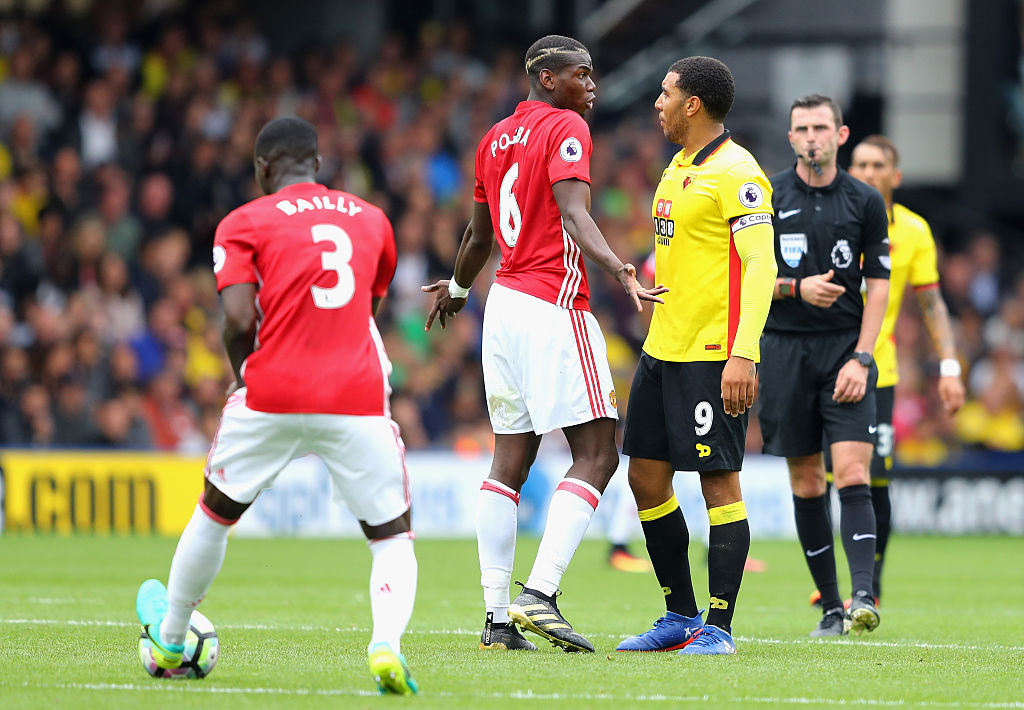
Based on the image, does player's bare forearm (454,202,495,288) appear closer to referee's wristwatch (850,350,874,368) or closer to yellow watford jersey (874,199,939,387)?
referee's wristwatch (850,350,874,368)

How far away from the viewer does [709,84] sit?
22.9ft

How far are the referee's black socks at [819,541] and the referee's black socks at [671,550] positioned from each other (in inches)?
45.9

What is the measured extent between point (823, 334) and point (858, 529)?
1.03m

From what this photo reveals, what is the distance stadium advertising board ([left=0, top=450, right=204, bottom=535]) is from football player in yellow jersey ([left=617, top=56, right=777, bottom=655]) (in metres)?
10.1

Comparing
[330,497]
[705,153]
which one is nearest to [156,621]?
[705,153]

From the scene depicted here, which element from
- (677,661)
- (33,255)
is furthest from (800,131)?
(33,255)

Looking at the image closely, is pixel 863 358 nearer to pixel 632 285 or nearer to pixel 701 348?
pixel 701 348

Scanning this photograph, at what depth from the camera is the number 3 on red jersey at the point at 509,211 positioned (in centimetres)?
698

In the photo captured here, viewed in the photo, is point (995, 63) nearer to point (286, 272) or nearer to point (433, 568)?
point (433, 568)

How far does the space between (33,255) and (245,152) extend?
3.39 meters

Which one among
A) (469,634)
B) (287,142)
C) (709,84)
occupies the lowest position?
(469,634)

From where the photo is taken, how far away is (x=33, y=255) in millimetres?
17359

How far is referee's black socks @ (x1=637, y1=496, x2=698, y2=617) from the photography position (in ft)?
23.2

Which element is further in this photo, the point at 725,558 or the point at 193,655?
the point at 725,558
